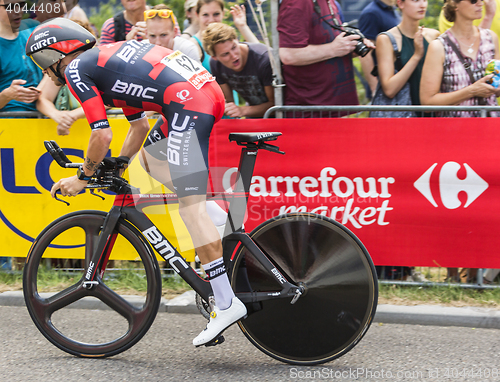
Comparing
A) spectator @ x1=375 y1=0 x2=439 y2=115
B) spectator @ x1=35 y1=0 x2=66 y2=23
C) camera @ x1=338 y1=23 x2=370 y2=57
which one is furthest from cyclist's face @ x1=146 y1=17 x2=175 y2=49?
spectator @ x1=375 y1=0 x2=439 y2=115

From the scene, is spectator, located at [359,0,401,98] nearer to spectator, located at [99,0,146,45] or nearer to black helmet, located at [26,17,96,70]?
spectator, located at [99,0,146,45]

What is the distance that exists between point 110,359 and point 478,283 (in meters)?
3.04

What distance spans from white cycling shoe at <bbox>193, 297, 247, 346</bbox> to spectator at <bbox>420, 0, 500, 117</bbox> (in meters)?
2.71

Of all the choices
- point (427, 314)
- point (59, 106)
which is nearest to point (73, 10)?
point (59, 106)

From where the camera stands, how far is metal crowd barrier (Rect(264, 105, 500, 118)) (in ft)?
15.0

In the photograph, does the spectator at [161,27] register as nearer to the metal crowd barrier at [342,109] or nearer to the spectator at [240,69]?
the spectator at [240,69]

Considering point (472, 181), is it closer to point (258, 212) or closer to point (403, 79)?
point (403, 79)

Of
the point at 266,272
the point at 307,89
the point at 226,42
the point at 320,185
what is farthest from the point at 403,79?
the point at 266,272

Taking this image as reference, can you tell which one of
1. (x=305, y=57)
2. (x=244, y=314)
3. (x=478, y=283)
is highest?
(x=305, y=57)

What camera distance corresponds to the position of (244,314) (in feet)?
10.9

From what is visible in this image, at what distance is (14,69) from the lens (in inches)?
202

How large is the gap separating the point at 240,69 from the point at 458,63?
6.37ft

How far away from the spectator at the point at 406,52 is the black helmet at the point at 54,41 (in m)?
2.83

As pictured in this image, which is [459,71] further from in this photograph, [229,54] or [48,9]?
[48,9]
